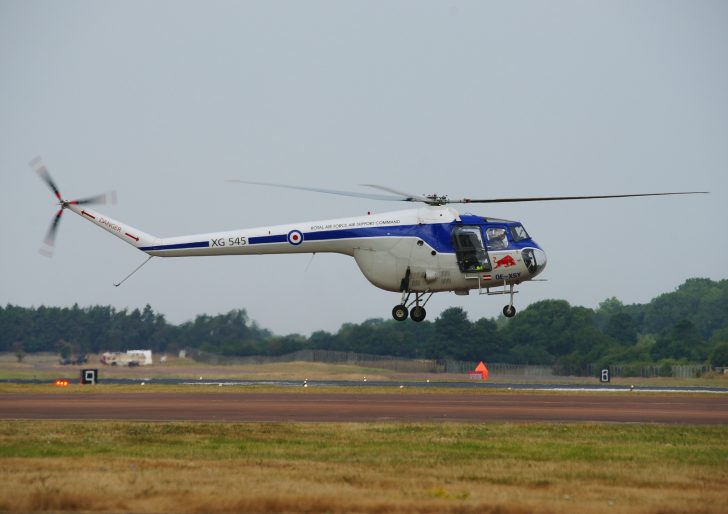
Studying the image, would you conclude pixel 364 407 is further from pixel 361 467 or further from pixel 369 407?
pixel 361 467

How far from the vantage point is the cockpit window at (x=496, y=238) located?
48.6 m

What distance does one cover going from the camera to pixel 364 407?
47.4 metres

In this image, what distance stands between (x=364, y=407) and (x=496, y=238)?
31.8 feet

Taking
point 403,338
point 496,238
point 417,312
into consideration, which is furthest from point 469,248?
point 403,338

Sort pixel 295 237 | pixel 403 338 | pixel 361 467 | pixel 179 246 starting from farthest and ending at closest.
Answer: pixel 403 338, pixel 179 246, pixel 295 237, pixel 361 467

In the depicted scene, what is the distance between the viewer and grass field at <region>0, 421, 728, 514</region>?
23234mm

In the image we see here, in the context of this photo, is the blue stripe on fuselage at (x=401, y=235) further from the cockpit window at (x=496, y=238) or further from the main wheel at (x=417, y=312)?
the main wheel at (x=417, y=312)

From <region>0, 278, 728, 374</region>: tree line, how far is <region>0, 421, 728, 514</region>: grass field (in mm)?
83066

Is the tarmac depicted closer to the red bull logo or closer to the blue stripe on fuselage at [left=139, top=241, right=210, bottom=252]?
the red bull logo

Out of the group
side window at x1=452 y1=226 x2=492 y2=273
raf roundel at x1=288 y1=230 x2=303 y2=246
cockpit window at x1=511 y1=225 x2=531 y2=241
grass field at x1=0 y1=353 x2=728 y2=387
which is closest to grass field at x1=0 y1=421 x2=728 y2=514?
side window at x1=452 y1=226 x2=492 y2=273

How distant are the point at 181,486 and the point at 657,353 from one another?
10773cm

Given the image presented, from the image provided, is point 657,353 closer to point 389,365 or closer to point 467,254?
point 389,365

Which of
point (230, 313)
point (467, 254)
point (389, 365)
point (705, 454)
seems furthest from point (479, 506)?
point (230, 313)

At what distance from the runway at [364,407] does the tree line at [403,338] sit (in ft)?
210
